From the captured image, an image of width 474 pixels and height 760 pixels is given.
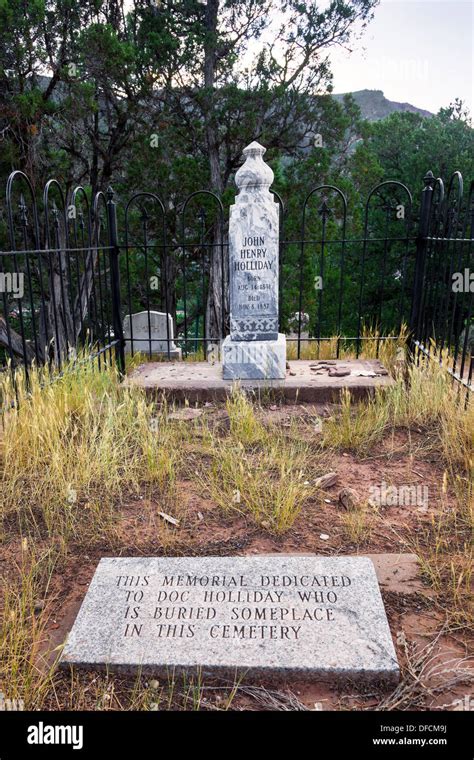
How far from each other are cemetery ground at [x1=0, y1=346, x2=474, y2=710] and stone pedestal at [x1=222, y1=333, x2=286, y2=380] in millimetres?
624

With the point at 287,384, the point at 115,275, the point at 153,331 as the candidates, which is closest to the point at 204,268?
the point at 153,331

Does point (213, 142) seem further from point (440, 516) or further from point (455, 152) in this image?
point (440, 516)

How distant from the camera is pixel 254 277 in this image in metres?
5.24

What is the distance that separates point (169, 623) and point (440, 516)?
149 cm

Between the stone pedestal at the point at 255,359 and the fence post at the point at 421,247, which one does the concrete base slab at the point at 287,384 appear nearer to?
the stone pedestal at the point at 255,359

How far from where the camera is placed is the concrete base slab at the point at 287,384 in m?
5.01

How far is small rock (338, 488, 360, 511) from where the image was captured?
312 cm

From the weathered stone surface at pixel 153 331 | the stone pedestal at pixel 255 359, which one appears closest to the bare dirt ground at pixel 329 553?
the stone pedestal at pixel 255 359

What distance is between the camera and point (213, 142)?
12586 mm

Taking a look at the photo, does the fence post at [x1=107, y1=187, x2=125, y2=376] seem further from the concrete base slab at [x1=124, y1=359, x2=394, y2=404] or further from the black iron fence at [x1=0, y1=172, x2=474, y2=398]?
the concrete base slab at [x1=124, y1=359, x2=394, y2=404]

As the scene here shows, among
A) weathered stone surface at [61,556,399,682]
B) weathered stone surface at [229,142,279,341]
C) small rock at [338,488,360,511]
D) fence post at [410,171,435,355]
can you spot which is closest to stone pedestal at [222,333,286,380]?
weathered stone surface at [229,142,279,341]

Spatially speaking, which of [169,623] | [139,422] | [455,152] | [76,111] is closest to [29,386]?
[139,422]

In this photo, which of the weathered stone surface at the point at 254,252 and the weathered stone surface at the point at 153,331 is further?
the weathered stone surface at the point at 153,331

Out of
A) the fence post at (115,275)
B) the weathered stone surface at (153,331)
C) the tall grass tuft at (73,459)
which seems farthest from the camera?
the weathered stone surface at (153,331)
